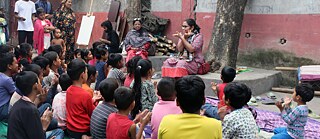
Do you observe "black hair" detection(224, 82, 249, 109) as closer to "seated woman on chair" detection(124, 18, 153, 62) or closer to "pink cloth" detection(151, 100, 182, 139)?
"pink cloth" detection(151, 100, 182, 139)

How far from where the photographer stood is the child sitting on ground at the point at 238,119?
307cm

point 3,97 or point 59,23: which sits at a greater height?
point 59,23

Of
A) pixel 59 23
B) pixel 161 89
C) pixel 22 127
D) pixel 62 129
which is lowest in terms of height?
pixel 62 129

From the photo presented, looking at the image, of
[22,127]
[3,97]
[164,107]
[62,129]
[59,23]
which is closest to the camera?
[22,127]

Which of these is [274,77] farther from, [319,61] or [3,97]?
[3,97]

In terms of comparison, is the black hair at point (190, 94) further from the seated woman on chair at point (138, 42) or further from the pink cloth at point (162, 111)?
the seated woman on chair at point (138, 42)

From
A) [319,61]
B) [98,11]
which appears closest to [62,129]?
[319,61]

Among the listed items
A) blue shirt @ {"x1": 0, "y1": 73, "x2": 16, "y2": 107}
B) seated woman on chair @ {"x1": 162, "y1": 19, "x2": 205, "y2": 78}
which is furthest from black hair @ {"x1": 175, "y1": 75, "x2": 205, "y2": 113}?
seated woman on chair @ {"x1": 162, "y1": 19, "x2": 205, "y2": 78}

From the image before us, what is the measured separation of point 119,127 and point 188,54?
3776 millimetres

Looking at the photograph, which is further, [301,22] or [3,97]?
[301,22]

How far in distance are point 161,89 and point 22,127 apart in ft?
4.24

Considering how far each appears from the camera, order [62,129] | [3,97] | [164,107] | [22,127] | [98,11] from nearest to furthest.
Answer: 1. [22,127]
2. [164,107]
3. [3,97]
4. [62,129]
5. [98,11]

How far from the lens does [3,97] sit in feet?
13.1

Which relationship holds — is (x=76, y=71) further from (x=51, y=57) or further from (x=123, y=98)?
(x=51, y=57)
